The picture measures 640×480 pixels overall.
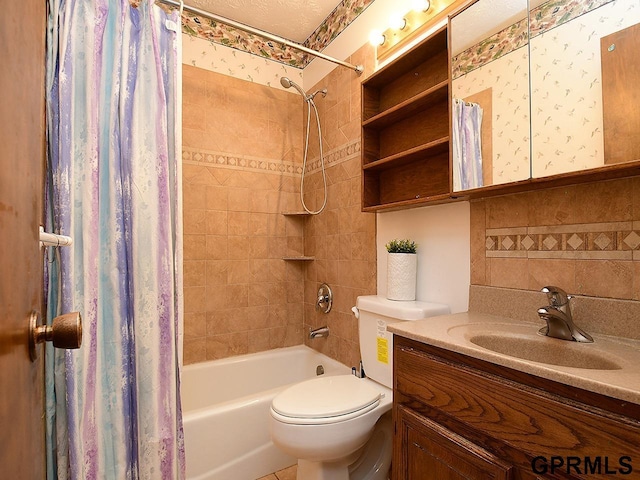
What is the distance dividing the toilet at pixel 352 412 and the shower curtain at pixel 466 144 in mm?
534

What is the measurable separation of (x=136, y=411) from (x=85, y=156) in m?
0.92

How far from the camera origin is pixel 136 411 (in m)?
1.18

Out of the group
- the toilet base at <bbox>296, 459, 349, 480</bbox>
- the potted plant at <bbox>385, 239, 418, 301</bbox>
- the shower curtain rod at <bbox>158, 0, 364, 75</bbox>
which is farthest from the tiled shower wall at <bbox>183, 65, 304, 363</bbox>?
the potted plant at <bbox>385, 239, 418, 301</bbox>

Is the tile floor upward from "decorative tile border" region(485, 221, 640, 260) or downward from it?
downward

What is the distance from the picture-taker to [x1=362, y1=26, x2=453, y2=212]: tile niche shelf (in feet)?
4.55

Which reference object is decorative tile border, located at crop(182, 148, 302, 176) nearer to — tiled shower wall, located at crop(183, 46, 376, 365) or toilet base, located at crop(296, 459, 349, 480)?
tiled shower wall, located at crop(183, 46, 376, 365)

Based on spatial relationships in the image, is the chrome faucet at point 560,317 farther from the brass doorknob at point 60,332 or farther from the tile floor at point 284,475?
the tile floor at point 284,475

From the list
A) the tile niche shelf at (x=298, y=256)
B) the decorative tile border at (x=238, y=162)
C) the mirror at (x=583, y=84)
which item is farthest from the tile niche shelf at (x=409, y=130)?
the decorative tile border at (x=238, y=162)

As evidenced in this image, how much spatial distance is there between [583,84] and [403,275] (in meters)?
0.89

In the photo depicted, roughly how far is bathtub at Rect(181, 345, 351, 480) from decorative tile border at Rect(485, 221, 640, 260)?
1.17 m

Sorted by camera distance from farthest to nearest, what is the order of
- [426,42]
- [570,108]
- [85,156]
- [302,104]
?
[302,104], [426,42], [85,156], [570,108]

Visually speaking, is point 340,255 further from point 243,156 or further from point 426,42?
point 426,42

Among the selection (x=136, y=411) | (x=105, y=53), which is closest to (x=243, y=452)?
(x=136, y=411)

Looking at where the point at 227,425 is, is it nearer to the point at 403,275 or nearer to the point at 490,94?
the point at 403,275
